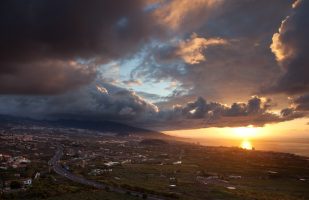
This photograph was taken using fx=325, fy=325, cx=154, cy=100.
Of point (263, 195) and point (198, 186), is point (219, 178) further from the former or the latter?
point (263, 195)

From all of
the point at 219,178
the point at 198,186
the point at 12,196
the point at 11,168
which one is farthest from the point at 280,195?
the point at 11,168

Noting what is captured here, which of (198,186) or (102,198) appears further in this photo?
(198,186)

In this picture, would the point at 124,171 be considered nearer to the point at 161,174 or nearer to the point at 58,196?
the point at 161,174

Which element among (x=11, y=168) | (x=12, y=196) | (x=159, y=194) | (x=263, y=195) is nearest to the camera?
(x=12, y=196)

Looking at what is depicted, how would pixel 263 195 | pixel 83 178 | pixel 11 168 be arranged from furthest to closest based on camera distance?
1. pixel 11 168
2. pixel 83 178
3. pixel 263 195

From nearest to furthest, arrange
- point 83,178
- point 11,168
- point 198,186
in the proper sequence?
point 198,186 → point 83,178 → point 11,168

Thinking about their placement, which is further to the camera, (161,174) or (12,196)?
(161,174)

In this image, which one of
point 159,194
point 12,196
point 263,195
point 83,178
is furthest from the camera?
point 83,178

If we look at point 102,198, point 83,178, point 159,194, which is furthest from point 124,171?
point 102,198

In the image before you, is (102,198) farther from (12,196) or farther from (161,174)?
(161,174)
